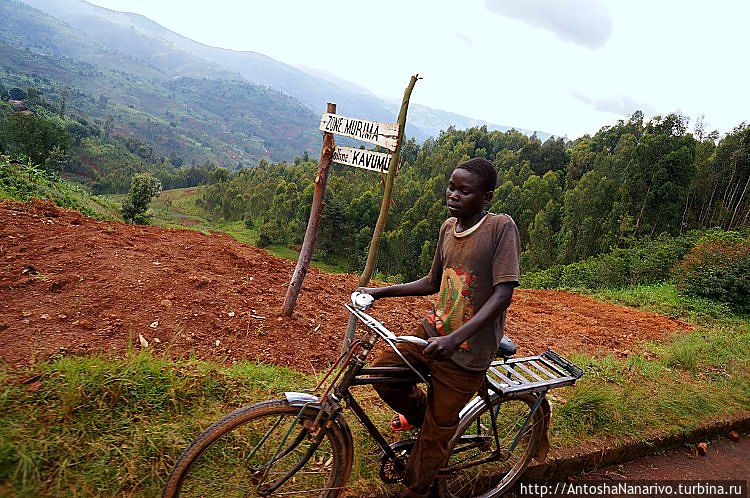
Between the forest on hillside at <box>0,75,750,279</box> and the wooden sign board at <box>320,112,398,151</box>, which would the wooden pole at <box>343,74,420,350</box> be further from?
the forest on hillside at <box>0,75,750,279</box>

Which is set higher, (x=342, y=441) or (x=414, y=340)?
(x=414, y=340)

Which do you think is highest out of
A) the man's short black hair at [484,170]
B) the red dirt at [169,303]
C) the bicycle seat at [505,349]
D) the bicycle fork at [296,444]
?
the man's short black hair at [484,170]

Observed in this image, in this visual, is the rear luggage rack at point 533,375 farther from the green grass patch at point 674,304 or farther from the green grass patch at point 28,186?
the green grass patch at point 28,186

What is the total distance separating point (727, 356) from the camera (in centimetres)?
518

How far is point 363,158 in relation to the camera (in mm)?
3539

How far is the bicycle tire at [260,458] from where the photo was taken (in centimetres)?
180

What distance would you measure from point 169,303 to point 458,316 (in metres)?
3.18

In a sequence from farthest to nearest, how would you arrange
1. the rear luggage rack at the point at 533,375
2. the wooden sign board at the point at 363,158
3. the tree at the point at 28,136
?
the tree at the point at 28,136, the wooden sign board at the point at 363,158, the rear luggage rack at the point at 533,375

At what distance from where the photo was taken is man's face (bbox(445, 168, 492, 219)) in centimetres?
196

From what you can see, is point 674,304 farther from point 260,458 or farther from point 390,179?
point 260,458

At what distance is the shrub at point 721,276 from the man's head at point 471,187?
32.7 feet

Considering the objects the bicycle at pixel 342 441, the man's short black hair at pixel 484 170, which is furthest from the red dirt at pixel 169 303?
the man's short black hair at pixel 484 170

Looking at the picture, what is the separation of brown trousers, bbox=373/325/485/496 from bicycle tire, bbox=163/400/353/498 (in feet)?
1.06

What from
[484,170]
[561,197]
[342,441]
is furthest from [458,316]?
[561,197]
